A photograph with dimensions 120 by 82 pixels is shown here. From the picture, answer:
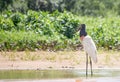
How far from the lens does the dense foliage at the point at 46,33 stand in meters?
20.5

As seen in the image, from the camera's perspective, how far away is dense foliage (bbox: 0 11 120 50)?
2055cm

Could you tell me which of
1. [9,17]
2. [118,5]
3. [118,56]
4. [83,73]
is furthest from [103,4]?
[83,73]

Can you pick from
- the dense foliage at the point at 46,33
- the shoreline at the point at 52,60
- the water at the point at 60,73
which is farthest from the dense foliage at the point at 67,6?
the water at the point at 60,73

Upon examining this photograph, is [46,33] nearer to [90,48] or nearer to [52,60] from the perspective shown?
[52,60]

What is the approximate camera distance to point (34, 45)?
67.3 feet

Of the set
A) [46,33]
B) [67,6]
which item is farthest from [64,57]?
[67,6]

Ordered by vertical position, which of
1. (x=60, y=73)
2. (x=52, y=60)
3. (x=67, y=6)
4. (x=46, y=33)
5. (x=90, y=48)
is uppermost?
(x=67, y=6)

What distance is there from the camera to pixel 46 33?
74.2 ft

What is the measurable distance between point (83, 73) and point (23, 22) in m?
10.7

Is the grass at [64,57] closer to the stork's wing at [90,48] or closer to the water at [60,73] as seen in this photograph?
the water at [60,73]

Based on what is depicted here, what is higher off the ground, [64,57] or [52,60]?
[64,57]

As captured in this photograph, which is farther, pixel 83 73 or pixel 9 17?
pixel 9 17

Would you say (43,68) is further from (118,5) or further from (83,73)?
(118,5)

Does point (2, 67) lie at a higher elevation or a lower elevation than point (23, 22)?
lower
